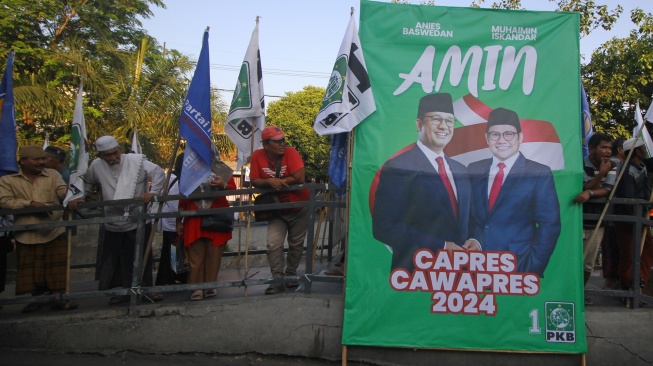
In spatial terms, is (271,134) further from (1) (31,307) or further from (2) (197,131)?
(1) (31,307)

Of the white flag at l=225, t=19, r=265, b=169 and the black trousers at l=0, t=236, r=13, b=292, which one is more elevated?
the white flag at l=225, t=19, r=265, b=169

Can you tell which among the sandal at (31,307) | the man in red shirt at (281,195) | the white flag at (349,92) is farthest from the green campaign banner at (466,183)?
the sandal at (31,307)

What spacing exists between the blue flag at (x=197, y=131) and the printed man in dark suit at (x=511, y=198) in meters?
2.42

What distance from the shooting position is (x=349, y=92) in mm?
4824

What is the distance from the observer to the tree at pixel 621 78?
37.4 ft

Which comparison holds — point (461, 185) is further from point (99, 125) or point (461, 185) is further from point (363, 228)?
point (99, 125)

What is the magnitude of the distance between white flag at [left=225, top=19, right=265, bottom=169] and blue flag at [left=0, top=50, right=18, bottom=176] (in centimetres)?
203

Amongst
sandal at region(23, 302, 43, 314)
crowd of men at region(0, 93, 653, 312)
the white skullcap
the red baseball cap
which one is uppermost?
the red baseball cap

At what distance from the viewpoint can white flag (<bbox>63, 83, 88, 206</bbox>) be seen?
5188 millimetres

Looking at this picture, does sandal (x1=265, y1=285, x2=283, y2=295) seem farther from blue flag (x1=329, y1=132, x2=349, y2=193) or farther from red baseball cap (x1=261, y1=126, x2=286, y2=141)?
red baseball cap (x1=261, y1=126, x2=286, y2=141)

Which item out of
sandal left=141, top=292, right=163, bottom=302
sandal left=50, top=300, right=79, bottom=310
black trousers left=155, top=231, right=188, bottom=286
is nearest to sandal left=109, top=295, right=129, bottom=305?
sandal left=141, top=292, right=163, bottom=302

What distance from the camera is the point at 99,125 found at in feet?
44.5

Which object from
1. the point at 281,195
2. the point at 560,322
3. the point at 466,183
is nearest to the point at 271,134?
the point at 281,195

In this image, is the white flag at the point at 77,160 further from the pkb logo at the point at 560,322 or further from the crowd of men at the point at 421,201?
the pkb logo at the point at 560,322
